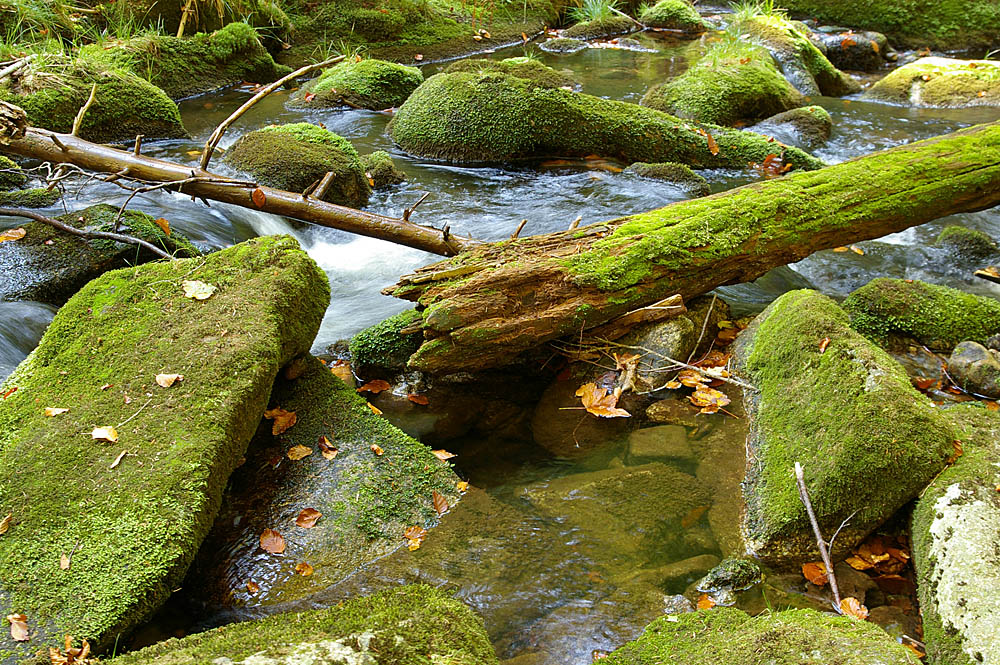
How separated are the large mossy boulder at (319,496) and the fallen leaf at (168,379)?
0.53m

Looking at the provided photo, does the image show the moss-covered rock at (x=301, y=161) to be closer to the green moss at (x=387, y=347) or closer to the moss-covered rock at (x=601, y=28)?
the green moss at (x=387, y=347)

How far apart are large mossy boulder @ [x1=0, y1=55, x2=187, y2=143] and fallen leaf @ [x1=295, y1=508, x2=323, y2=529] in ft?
21.1

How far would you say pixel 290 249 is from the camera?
13.4 feet

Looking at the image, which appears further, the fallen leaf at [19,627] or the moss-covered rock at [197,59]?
the moss-covered rock at [197,59]

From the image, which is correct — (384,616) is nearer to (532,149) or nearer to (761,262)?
(761,262)

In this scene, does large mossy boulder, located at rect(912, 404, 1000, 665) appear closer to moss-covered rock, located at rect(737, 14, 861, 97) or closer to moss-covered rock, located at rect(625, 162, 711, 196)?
moss-covered rock, located at rect(625, 162, 711, 196)

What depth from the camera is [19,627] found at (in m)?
2.43

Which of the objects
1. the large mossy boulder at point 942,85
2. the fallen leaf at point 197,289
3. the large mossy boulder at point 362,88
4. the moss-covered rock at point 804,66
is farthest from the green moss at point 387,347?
the large mossy boulder at point 942,85

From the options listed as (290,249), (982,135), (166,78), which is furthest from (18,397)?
(166,78)

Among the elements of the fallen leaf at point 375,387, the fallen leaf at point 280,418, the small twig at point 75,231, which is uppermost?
the small twig at point 75,231

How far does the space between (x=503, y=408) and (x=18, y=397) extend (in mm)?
2521

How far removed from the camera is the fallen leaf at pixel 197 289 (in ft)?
12.5

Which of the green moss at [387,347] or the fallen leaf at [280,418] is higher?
the fallen leaf at [280,418]

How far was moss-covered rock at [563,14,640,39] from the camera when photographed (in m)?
14.7
